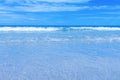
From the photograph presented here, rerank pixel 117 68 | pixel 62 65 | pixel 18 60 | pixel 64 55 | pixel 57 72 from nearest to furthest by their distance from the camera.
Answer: pixel 57 72
pixel 117 68
pixel 62 65
pixel 18 60
pixel 64 55

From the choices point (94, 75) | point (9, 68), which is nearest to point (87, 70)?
point (94, 75)

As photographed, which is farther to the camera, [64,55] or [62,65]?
[64,55]

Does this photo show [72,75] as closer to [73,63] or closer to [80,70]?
[80,70]

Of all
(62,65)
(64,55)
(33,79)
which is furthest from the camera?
Answer: (64,55)

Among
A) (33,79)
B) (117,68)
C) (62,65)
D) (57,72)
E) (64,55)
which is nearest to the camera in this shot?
(33,79)

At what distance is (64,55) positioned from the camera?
6230mm

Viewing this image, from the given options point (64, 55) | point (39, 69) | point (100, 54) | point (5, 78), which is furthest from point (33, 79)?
point (100, 54)

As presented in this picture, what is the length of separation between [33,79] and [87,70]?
1.07 metres

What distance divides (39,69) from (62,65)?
0.54 m

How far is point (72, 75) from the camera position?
415 centimetres

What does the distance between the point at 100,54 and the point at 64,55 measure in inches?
34.7

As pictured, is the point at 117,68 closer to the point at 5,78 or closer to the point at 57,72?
the point at 57,72

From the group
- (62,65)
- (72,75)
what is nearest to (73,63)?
(62,65)

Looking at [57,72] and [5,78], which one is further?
[57,72]
